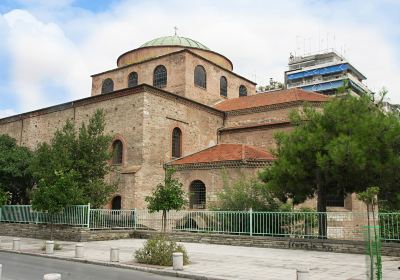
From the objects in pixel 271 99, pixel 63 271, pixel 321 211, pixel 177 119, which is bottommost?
pixel 63 271

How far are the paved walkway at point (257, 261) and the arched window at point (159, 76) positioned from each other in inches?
639

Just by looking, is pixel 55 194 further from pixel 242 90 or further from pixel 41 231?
pixel 242 90

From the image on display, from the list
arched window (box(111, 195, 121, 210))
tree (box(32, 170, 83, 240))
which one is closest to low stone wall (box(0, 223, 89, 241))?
tree (box(32, 170, 83, 240))

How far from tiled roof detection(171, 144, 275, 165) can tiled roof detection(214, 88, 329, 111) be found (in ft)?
14.8

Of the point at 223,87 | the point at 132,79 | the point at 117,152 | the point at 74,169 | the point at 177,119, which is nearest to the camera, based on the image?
the point at 74,169

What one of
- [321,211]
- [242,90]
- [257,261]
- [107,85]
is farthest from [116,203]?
[242,90]

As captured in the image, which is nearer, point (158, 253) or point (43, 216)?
point (158, 253)

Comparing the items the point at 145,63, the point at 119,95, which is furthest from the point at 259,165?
the point at 145,63

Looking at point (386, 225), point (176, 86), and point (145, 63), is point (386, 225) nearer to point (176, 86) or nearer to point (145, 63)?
→ point (176, 86)

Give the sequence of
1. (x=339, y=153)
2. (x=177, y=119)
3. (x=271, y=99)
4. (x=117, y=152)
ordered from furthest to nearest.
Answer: (x=271, y=99), (x=177, y=119), (x=117, y=152), (x=339, y=153)

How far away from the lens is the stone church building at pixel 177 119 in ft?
74.8

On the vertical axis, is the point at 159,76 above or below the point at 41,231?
above

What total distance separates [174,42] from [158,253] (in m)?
23.6

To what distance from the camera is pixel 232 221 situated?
17125mm
